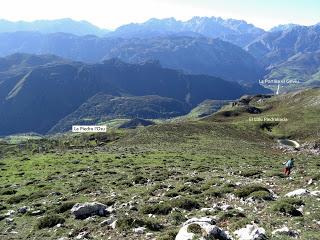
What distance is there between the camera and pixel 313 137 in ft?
349

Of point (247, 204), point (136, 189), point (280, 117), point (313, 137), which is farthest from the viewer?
point (280, 117)

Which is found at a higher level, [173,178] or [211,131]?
[173,178]

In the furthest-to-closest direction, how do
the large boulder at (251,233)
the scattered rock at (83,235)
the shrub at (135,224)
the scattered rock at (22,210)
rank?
the scattered rock at (22,210), the shrub at (135,224), the scattered rock at (83,235), the large boulder at (251,233)

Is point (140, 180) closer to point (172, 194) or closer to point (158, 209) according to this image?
point (172, 194)

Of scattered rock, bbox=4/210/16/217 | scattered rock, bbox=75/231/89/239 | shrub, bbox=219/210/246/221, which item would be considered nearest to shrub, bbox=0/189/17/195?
scattered rock, bbox=4/210/16/217

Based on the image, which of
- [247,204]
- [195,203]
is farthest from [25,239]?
[247,204]

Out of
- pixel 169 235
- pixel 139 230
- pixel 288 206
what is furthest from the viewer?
pixel 288 206

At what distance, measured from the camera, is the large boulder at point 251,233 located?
56.8 ft

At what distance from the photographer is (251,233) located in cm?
1770

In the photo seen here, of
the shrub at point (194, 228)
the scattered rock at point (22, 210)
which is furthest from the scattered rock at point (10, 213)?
the shrub at point (194, 228)

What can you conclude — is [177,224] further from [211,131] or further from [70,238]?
[211,131]

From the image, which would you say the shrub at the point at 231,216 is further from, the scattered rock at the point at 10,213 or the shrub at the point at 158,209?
the scattered rock at the point at 10,213

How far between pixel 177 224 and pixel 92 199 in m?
10.8

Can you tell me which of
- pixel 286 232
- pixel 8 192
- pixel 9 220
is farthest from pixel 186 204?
pixel 8 192
